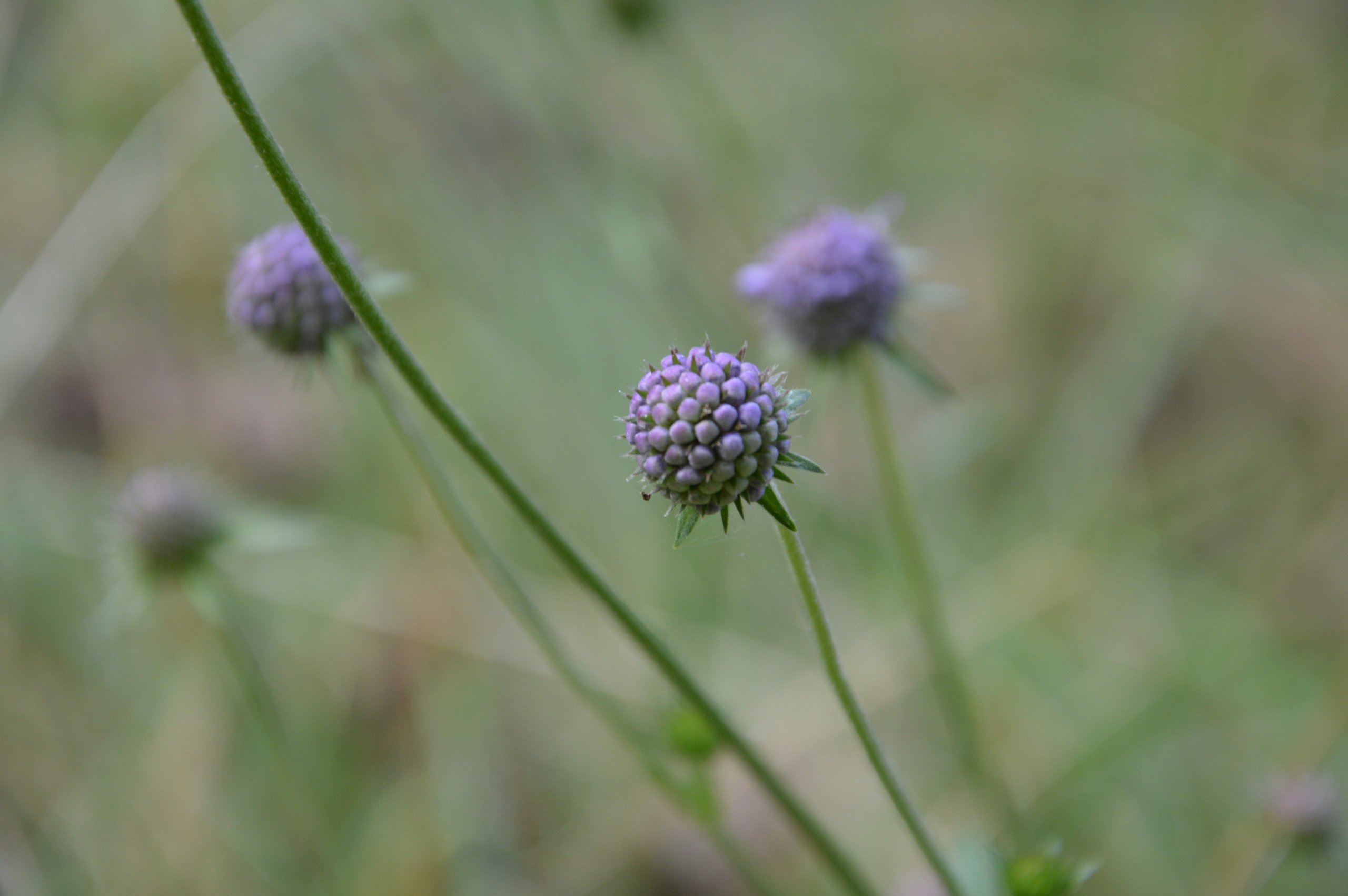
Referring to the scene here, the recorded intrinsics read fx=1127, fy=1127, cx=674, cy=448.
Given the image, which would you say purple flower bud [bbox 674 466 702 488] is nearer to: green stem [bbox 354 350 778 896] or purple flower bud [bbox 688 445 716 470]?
purple flower bud [bbox 688 445 716 470]

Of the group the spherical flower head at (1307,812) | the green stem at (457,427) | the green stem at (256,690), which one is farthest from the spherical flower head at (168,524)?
the spherical flower head at (1307,812)

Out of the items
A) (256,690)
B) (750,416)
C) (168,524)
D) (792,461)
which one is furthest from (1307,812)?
(168,524)

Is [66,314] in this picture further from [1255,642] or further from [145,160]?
[1255,642]

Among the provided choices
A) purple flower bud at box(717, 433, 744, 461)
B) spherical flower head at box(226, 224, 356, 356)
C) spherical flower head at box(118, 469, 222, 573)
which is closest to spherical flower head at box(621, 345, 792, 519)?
purple flower bud at box(717, 433, 744, 461)

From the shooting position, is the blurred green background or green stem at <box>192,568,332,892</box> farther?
the blurred green background

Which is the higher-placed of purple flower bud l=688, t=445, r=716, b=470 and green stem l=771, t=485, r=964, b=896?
purple flower bud l=688, t=445, r=716, b=470

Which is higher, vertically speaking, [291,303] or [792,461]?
[291,303]

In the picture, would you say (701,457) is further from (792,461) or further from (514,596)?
(514,596)
